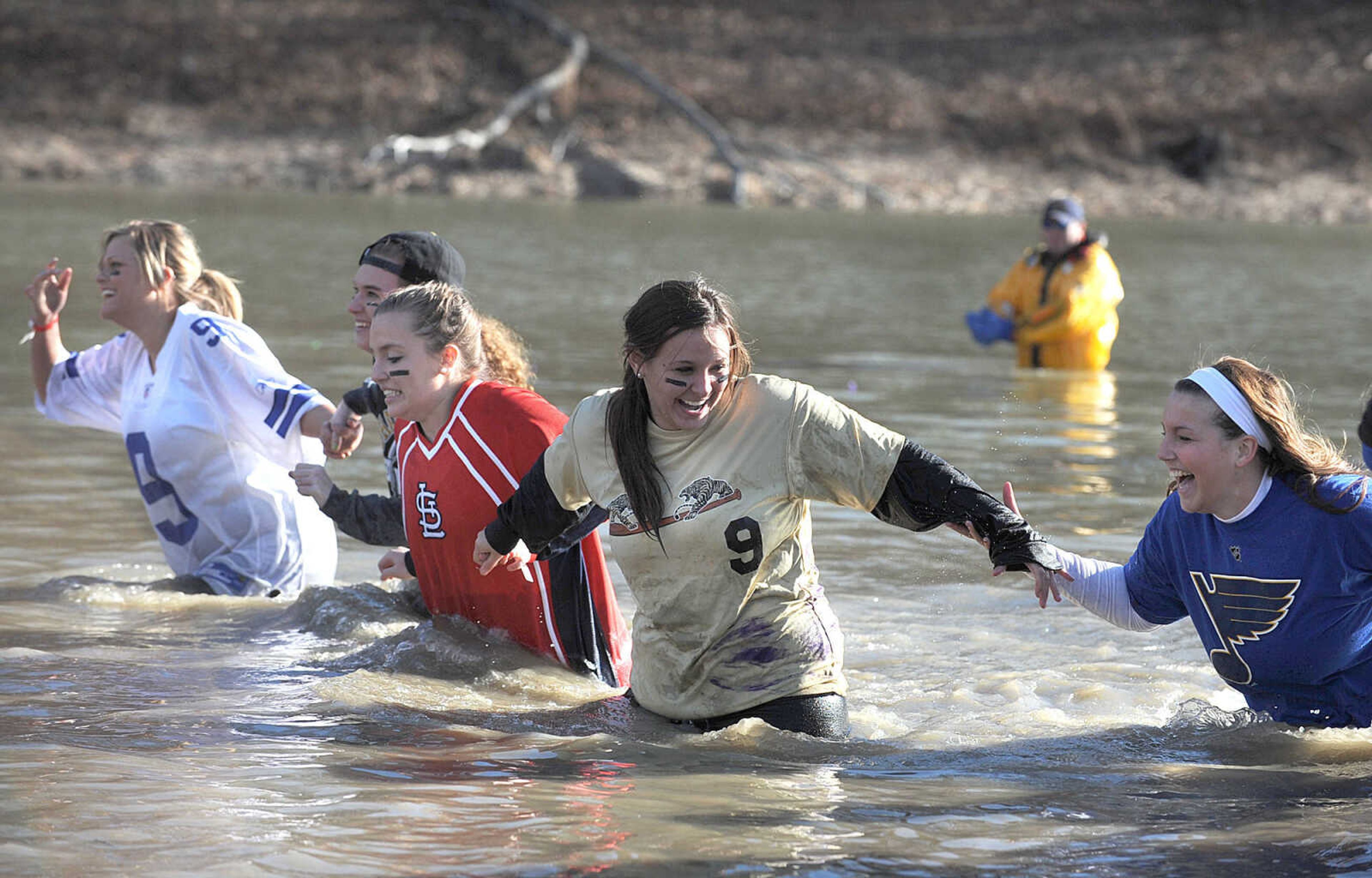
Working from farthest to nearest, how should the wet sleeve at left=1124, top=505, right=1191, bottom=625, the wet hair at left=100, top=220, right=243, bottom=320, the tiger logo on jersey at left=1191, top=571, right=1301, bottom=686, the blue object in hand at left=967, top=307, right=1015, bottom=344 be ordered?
the blue object in hand at left=967, top=307, right=1015, bottom=344
the wet hair at left=100, top=220, right=243, bottom=320
the wet sleeve at left=1124, top=505, right=1191, bottom=625
the tiger logo on jersey at left=1191, top=571, right=1301, bottom=686

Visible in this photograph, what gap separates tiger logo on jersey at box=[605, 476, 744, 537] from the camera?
4.81 meters

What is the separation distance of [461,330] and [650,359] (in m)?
1.06

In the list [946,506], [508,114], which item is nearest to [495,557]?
[946,506]

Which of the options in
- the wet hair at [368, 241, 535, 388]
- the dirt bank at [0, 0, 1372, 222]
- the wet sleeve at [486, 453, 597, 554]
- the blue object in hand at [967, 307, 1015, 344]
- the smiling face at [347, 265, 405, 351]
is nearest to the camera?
the wet sleeve at [486, 453, 597, 554]

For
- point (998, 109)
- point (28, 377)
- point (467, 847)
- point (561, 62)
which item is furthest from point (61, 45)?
point (467, 847)

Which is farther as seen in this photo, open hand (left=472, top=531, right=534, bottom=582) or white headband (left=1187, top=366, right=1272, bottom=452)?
open hand (left=472, top=531, right=534, bottom=582)

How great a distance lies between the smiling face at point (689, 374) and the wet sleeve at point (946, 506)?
512 mm

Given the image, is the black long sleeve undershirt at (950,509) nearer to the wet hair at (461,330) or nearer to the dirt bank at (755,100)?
the wet hair at (461,330)

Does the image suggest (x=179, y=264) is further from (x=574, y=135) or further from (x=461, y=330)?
(x=574, y=135)

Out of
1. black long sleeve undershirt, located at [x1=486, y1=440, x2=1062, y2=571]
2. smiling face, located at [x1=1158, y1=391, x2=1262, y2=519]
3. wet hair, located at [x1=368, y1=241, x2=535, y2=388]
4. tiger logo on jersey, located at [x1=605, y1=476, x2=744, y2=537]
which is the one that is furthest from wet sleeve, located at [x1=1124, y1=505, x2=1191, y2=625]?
wet hair, located at [x1=368, y1=241, x2=535, y2=388]

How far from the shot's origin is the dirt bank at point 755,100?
35750 millimetres

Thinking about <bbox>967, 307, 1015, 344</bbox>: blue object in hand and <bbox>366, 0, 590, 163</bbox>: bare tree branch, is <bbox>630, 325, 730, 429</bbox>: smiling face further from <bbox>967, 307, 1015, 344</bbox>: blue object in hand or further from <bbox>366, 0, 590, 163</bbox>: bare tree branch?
<bbox>366, 0, 590, 163</bbox>: bare tree branch

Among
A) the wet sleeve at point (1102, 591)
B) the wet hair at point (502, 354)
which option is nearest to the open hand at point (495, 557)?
the wet hair at point (502, 354)

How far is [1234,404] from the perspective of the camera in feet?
15.9
